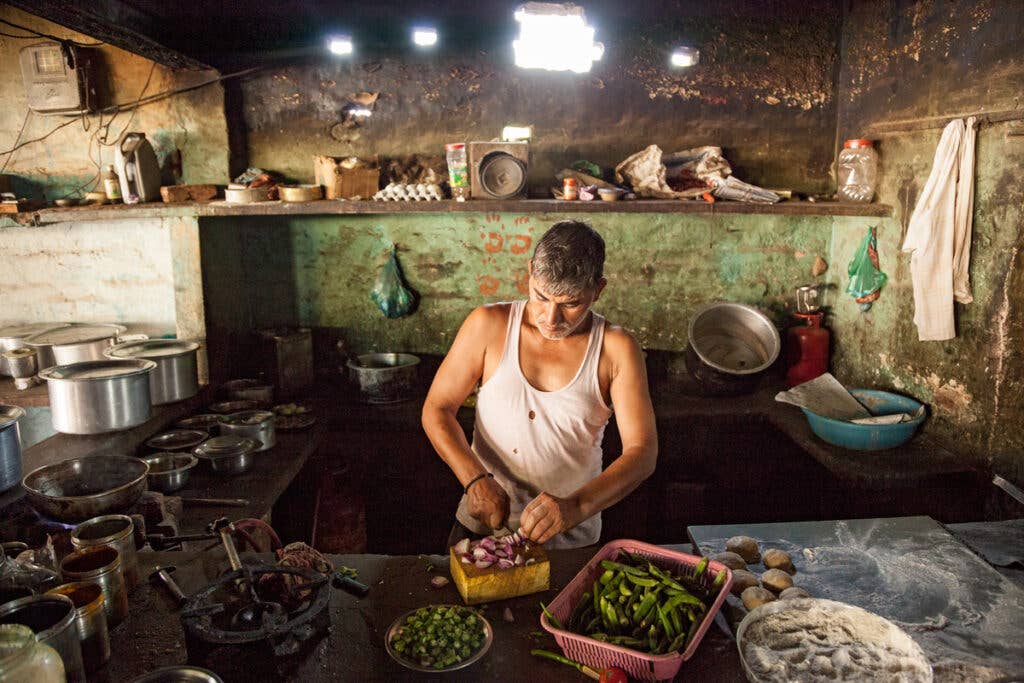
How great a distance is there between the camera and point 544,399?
3006mm

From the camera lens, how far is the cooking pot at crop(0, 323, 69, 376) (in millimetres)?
5320

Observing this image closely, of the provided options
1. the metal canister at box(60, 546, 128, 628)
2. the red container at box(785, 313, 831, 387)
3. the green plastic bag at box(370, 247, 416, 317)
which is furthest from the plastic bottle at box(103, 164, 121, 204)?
the red container at box(785, 313, 831, 387)

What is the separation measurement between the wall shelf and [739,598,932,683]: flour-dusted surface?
136 inches

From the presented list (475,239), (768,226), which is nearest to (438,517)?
(475,239)

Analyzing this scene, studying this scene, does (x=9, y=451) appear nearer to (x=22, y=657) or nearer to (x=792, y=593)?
(x=22, y=657)

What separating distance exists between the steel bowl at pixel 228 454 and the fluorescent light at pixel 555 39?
11.0 ft

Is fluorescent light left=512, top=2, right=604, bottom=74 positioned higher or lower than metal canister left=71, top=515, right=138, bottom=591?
higher

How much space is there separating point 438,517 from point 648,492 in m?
1.77

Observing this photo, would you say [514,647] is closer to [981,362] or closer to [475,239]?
[981,362]

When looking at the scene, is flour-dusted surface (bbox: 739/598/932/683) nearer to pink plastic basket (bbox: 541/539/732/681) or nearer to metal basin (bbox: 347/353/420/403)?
pink plastic basket (bbox: 541/539/732/681)

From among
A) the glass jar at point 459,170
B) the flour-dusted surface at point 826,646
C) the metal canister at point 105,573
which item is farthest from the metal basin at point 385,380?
the flour-dusted surface at point 826,646

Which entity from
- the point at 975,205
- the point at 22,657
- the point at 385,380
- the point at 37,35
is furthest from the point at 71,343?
the point at 975,205

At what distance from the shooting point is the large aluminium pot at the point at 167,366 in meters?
4.64

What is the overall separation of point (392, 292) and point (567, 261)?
358cm
